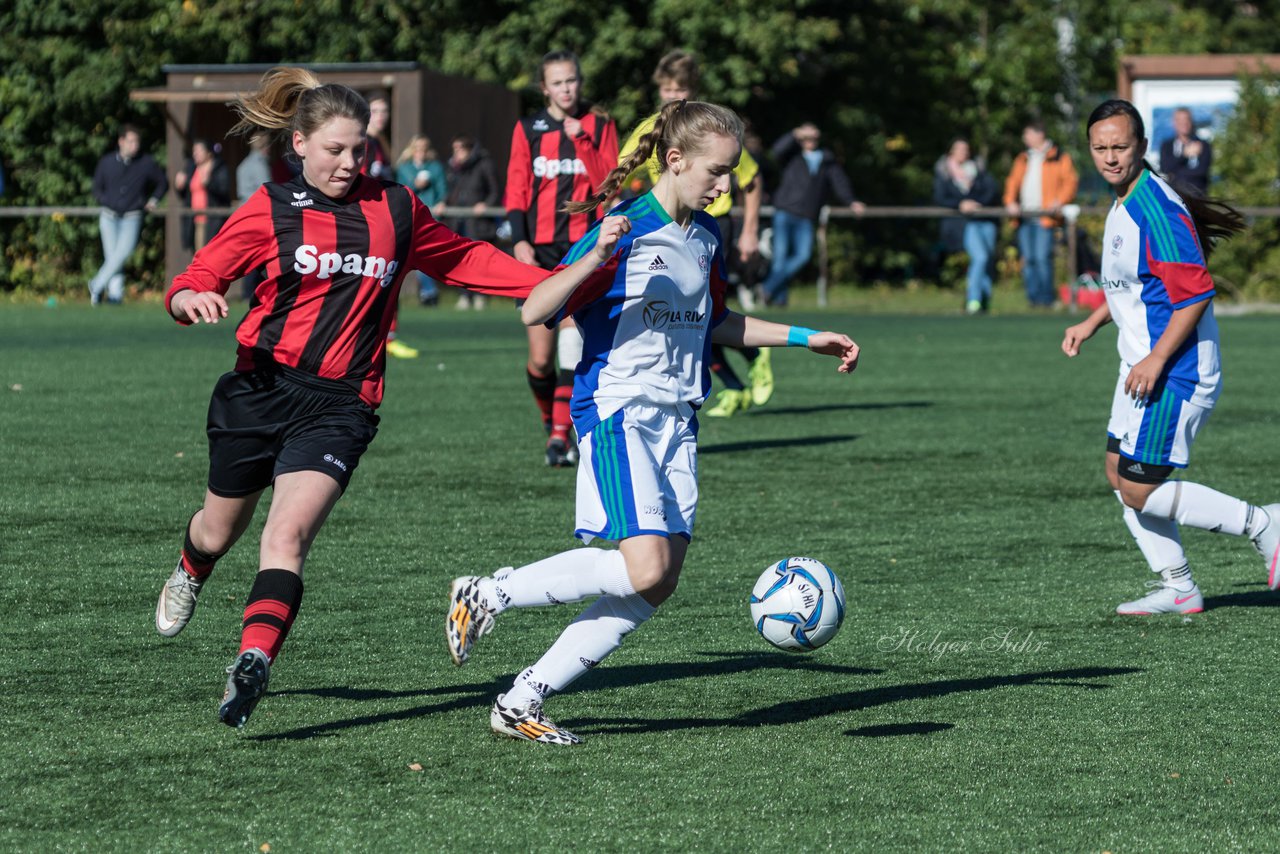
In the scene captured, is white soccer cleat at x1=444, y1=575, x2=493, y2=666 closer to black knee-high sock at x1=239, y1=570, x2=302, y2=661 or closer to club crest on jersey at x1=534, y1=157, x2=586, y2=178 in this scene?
black knee-high sock at x1=239, y1=570, x2=302, y2=661

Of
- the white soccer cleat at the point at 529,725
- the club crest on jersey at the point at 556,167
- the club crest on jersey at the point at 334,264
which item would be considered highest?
the club crest on jersey at the point at 556,167

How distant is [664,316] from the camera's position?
5.00 m

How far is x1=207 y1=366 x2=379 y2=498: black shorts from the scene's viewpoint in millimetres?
5098

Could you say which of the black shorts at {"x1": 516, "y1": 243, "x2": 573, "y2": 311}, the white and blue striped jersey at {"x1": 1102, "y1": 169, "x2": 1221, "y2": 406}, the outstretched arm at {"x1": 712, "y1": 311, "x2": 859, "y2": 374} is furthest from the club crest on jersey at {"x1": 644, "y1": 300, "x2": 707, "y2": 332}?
the black shorts at {"x1": 516, "y1": 243, "x2": 573, "y2": 311}

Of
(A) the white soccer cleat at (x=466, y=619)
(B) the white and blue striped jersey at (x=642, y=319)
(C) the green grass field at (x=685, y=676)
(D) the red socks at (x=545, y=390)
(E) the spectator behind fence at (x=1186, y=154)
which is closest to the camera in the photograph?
(C) the green grass field at (x=685, y=676)

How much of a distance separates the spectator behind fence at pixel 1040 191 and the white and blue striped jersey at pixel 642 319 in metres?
17.5

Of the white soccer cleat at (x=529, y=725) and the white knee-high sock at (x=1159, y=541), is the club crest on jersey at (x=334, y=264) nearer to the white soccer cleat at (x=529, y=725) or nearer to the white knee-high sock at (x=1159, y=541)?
the white soccer cleat at (x=529, y=725)

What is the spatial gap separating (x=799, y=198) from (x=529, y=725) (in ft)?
58.7

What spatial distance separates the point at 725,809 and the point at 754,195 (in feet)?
24.8

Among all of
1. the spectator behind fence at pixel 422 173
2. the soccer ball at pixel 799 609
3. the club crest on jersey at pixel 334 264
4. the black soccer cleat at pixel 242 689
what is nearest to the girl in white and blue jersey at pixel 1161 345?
the soccer ball at pixel 799 609

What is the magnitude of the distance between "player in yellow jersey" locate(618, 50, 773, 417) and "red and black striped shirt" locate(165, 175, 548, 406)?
3488mm

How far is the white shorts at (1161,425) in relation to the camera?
21.4ft

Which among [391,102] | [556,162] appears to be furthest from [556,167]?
[391,102]

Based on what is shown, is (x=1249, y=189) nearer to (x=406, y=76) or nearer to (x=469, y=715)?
(x=406, y=76)
